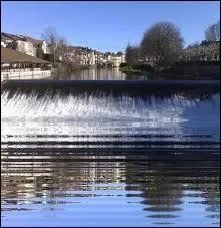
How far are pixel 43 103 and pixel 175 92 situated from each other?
5.74 metres

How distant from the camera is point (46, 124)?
1950 cm

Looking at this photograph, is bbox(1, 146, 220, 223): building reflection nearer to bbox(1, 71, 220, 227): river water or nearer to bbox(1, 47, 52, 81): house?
bbox(1, 71, 220, 227): river water

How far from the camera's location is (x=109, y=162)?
430 inches

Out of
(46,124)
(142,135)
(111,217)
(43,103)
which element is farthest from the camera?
(43,103)

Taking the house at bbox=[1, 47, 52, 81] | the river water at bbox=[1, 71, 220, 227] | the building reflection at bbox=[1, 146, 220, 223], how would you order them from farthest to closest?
1. the building reflection at bbox=[1, 146, 220, 223]
2. the river water at bbox=[1, 71, 220, 227]
3. the house at bbox=[1, 47, 52, 81]

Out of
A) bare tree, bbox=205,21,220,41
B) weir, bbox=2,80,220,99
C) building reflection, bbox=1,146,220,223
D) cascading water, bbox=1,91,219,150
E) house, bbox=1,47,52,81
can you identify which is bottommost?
building reflection, bbox=1,146,220,223

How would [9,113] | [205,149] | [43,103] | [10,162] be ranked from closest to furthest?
[10,162] < [205,149] < [9,113] < [43,103]

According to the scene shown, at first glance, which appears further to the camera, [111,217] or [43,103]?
[43,103]

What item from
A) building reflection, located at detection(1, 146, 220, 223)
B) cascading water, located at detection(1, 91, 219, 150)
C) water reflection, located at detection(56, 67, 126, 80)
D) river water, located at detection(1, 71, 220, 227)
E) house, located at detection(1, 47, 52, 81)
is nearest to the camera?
house, located at detection(1, 47, 52, 81)

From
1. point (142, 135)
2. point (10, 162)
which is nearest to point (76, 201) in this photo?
point (10, 162)

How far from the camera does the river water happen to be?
5.60 metres

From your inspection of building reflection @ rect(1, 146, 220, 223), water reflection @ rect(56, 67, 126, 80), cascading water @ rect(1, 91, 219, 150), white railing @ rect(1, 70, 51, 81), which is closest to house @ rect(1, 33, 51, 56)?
white railing @ rect(1, 70, 51, 81)

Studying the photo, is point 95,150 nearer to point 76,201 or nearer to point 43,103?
point 76,201

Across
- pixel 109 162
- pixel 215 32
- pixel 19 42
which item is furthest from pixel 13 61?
pixel 19 42
